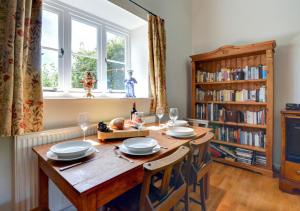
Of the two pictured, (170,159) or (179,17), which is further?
(179,17)

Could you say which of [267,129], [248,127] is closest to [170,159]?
[267,129]

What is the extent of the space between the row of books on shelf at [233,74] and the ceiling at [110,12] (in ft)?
4.37

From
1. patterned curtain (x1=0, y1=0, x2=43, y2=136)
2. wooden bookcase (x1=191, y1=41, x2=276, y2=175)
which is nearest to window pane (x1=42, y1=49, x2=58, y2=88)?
patterned curtain (x1=0, y1=0, x2=43, y2=136)

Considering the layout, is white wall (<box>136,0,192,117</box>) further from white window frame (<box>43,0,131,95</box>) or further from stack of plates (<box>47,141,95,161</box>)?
stack of plates (<box>47,141,95,161</box>)

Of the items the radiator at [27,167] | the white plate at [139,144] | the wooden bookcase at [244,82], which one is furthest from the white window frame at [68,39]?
the wooden bookcase at [244,82]

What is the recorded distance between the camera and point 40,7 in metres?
1.29

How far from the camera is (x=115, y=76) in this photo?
229cm

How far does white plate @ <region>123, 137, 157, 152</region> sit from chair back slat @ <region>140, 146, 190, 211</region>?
16 cm

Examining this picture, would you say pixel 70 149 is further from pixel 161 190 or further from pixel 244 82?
pixel 244 82

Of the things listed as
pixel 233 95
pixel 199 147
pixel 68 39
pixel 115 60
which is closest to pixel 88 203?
pixel 199 147

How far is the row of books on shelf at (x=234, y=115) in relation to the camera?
239 centimetres

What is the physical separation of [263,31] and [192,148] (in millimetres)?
2364

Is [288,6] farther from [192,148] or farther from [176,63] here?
[192,148]

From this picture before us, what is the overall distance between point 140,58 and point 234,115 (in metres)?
1.70
